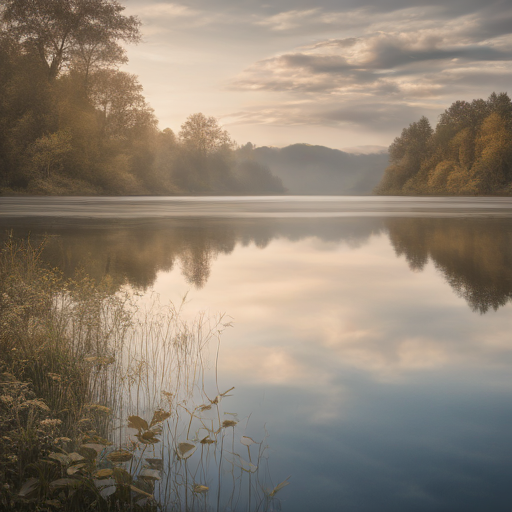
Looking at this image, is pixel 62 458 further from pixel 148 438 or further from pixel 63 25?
pixel 63 25

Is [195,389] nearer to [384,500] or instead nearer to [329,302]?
[384,500]

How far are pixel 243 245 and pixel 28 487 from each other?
1487 cm

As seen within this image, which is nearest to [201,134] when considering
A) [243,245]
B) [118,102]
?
[118,102]

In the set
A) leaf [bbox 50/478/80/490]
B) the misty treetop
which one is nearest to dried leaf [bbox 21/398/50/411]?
leaf [bbox 50/478/80/490]

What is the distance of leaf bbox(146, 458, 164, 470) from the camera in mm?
3844

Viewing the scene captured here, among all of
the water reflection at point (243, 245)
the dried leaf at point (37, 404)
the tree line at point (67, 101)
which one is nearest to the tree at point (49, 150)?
the tree line at point (67, 101)

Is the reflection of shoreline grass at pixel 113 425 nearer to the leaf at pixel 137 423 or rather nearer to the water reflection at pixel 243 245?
the leaf at pixel 137 423

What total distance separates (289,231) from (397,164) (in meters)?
96.6

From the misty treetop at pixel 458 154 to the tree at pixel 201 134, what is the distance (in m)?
36.2

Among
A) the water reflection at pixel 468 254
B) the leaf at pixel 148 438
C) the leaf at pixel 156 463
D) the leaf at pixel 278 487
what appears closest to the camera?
the leaf at pixel 278 487

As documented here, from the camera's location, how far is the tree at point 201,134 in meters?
115

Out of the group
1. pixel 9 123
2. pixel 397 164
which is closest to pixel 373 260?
pixel 9 123

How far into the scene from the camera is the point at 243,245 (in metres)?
18.2

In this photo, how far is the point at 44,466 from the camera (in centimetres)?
370
